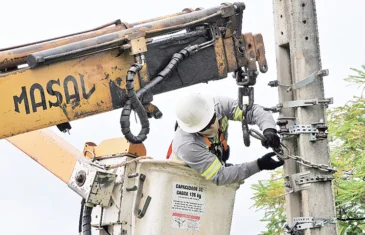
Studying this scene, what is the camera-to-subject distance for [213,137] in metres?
7.33

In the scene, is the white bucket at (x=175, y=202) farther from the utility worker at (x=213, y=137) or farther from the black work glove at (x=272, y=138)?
the black work glove at (x=272, y=138)

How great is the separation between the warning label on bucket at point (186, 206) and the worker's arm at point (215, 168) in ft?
0.58

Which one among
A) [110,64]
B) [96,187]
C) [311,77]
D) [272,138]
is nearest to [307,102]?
[311,77]

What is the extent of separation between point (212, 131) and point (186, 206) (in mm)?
751

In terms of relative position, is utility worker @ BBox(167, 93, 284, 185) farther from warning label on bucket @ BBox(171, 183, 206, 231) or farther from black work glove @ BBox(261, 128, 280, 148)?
warning label on bucket @ BBox(171, 183, 206, 231)

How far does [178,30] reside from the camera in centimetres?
644

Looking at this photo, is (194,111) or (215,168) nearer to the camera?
(215,168)

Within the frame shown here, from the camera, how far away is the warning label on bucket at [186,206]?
6.88m

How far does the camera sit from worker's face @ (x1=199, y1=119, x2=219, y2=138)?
7246 mm

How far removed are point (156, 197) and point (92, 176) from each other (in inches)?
21.5

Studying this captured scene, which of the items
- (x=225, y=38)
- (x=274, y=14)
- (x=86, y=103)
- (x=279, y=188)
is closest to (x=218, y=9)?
(x=225, y=38)

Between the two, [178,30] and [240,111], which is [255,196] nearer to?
[240,111]

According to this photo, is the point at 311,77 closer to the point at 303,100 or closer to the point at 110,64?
the point at 303,100

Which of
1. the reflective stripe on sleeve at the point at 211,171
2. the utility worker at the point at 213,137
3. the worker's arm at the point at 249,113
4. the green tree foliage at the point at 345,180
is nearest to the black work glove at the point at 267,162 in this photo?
the utility worker at the point at 213,137
